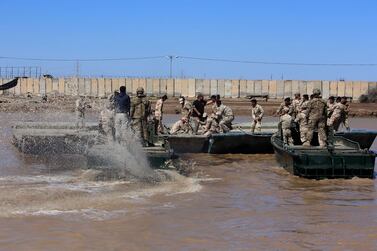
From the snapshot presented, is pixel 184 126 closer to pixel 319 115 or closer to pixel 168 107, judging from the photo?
pixel 319 115

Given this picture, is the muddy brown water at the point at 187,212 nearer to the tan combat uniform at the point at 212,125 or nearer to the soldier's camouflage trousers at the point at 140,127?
the soldier's camouflage trousers at the point at 140,127

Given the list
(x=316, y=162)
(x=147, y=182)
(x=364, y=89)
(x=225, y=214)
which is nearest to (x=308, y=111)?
(x=316, y=162)

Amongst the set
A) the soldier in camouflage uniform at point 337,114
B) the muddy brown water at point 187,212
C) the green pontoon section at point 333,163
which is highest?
the soldier in camouflage uniform at point 337,114

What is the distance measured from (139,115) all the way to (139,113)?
47mm

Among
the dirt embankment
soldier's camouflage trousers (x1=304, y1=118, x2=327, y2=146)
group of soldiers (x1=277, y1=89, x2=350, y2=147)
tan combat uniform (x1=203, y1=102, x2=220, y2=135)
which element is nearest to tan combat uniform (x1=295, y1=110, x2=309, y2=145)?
group of soldiers (x1=277, y1=89, x2=350, y2=147)

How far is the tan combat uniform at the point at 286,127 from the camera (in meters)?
14.8

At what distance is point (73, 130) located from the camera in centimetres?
1944

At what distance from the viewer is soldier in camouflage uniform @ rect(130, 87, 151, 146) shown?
13.6 meters

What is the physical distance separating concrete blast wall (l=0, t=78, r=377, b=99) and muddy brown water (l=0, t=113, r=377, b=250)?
41173 millimetres

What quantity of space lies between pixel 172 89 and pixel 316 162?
146 feet

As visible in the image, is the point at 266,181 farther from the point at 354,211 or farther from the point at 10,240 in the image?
the point at 10,240

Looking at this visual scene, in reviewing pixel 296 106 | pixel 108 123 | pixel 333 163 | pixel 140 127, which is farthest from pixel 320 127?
pixel 108 123

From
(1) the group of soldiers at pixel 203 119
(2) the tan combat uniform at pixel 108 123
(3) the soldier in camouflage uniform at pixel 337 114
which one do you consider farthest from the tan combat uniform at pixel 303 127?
(2) the tan combat uniform at pixel 108 123

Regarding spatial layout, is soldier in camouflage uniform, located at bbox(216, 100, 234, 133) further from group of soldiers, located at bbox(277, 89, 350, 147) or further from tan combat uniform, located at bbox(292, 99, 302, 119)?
group of soldiers, located at bbox(277, 89, 350, 147)
